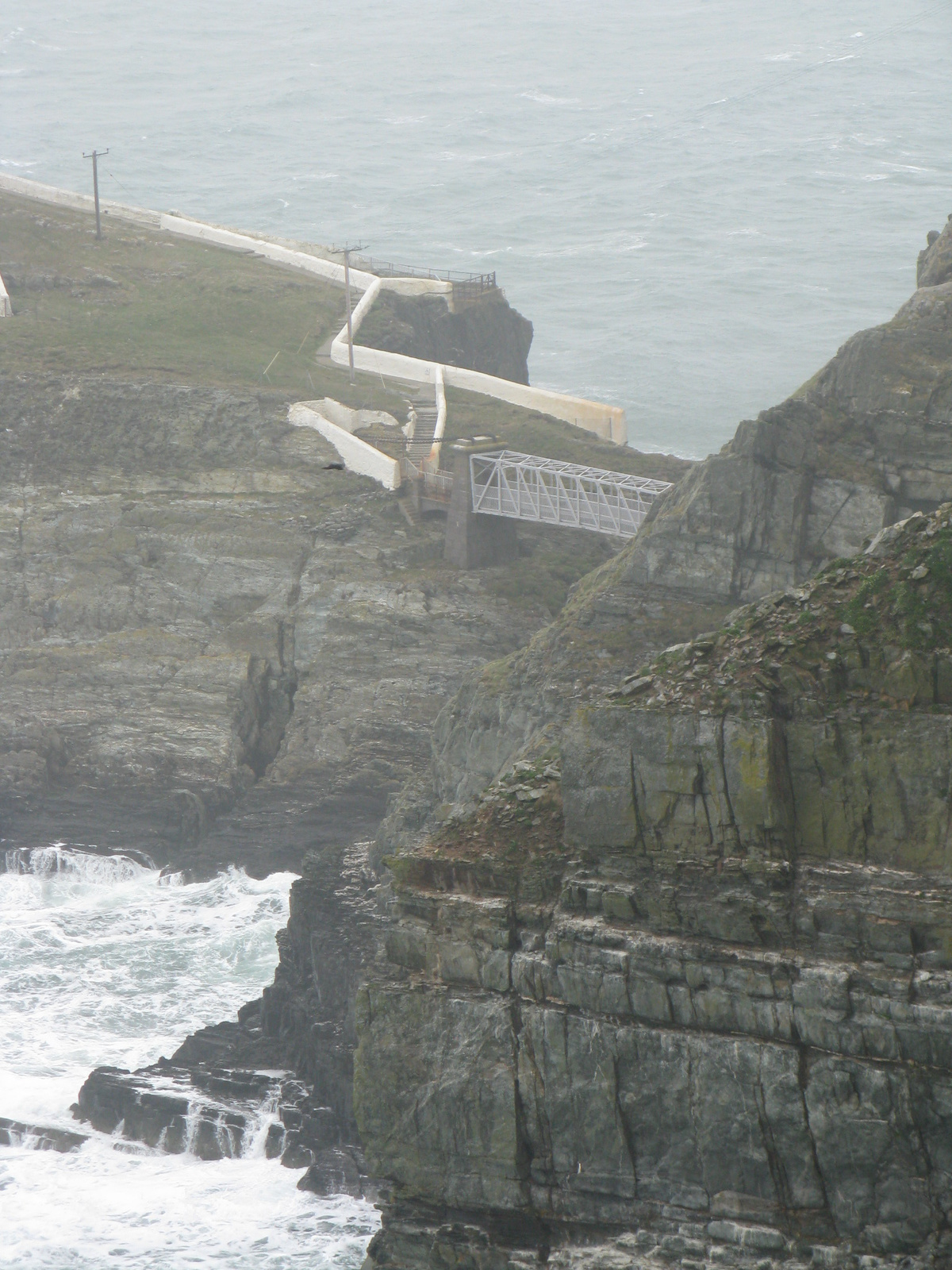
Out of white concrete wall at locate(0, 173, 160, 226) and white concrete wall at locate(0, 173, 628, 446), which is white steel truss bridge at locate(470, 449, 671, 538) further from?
white concrete wall at locate(0, 173, 160, 226)

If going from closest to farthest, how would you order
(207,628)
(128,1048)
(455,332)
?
(128,1048) → (207,628) → (455,332)

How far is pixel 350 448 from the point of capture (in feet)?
210

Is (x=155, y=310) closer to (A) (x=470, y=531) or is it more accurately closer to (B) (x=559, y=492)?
(A) (x=470, y=531)

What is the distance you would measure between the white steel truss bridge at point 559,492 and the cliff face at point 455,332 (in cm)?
2044

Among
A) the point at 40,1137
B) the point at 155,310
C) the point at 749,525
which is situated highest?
the point at 155,310

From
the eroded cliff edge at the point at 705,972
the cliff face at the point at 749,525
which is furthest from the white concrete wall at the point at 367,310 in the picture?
the eroded cliff edge at the point at 705,972

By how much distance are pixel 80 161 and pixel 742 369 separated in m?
74.0

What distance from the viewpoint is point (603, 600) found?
44.6m

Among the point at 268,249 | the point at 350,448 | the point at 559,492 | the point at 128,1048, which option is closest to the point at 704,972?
the point at 128,1048

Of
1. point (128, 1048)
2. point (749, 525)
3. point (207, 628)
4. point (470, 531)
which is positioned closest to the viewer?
point (128, 1048)

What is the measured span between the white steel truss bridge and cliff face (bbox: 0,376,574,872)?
300 cm

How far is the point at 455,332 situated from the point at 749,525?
43.0 m

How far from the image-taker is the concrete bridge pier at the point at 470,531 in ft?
190

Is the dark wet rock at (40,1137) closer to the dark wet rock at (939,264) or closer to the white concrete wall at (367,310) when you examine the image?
the dark wet rock at (939,264)
